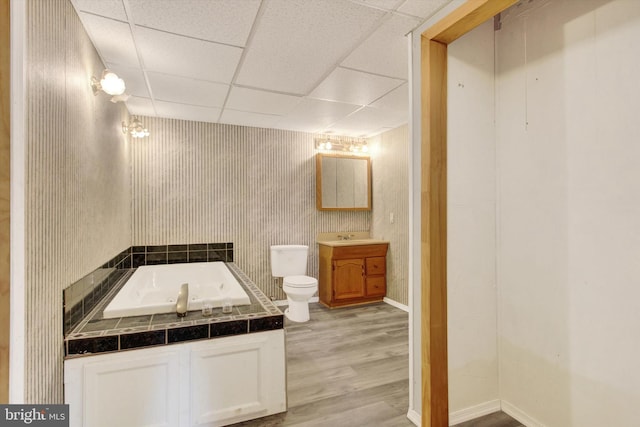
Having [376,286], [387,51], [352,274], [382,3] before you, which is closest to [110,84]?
[382,3]

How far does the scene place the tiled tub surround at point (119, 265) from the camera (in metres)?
1.64

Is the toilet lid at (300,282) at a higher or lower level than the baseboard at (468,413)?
higher

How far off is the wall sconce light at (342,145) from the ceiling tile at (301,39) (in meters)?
1.68

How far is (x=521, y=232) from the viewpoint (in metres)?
1.80

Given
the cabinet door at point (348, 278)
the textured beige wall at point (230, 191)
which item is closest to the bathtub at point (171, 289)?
the textured beige wall at point (230, 191)

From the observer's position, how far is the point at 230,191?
3826 mm

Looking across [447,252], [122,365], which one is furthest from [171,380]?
[447,252]

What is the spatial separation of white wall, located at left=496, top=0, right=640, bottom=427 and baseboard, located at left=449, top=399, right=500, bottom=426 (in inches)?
3.7

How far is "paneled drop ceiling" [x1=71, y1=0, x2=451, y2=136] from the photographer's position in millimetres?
1679

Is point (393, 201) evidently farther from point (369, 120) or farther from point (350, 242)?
point (369, 120)

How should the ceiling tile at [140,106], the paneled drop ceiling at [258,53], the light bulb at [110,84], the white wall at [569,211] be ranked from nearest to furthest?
the white wall at [569,211] → the paneled drop ceiling at [258,53] → the light bulb at [110,84] → the ceiling tile at [140,106]

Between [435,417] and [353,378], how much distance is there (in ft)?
2.36

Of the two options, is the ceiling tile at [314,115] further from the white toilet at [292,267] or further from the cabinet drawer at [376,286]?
the cabinet drawer at [376,286]

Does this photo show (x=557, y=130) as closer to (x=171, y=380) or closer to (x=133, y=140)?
(x=171, y=380)
